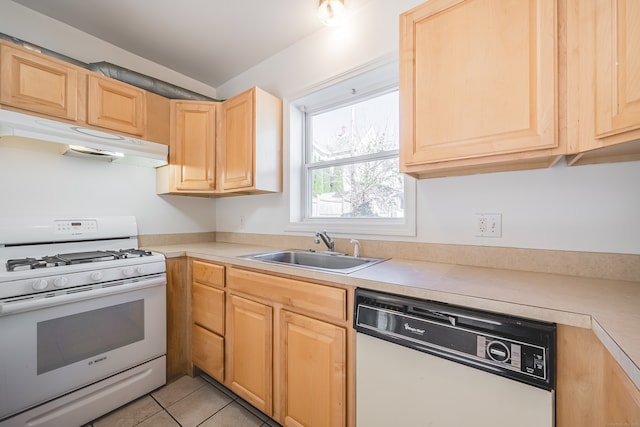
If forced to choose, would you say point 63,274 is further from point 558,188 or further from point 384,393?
point 558,188

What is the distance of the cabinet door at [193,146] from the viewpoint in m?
2.21

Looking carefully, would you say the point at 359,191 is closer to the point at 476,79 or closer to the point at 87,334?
the point at 476,79

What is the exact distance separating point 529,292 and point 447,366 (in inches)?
14.9

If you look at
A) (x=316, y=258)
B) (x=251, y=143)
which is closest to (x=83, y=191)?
(x=251, y=143)

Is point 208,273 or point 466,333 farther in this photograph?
point 208,273

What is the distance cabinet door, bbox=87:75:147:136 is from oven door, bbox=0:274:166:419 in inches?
44.2

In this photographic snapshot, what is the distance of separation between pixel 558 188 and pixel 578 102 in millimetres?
428

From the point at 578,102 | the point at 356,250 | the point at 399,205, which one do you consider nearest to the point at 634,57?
the point at 578,102

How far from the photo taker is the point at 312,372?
1.25 m

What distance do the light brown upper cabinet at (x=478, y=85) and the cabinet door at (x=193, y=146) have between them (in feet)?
5.49

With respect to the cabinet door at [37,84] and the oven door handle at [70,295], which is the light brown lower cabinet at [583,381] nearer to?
the oven door handle at [70,295]

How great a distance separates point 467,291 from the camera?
902 millimetres

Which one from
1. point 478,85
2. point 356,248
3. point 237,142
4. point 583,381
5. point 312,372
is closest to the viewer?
point 583,381

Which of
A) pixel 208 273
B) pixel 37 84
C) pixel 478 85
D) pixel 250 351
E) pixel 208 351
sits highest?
pixel 37 84
